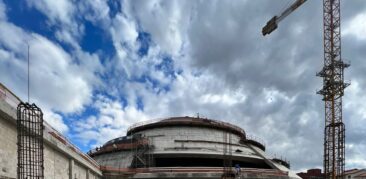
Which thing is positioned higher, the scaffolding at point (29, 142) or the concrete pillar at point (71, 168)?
the scaffolding at point (29, 142)

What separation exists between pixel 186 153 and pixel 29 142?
104ft

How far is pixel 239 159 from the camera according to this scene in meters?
52.0

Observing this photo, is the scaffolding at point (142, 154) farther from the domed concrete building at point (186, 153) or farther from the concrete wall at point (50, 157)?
the concrete wall at point (50, 157)

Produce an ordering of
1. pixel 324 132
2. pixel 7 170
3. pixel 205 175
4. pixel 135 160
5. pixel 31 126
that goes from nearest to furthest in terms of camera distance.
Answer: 1. pixel 7 170
2. pixel 31 126
3. pixel 205 175
4. pixel 135 160
5. pixel 324 132

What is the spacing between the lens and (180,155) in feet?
166

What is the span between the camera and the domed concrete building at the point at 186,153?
150 ft

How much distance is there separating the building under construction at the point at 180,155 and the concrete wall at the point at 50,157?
0.34 ft

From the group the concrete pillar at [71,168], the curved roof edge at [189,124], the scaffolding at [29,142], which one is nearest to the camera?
the scaffolding at [29,142]

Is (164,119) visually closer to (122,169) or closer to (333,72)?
(122,169)

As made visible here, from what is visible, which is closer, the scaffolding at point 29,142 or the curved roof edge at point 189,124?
the scaffolding at point 29,142

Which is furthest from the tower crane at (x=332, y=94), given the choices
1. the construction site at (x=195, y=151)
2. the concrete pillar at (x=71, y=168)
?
the concrete pillar at (x=71, y=168)

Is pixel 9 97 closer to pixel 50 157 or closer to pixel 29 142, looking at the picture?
pixel 29 142

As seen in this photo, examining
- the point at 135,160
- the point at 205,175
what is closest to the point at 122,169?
the point at 135,160

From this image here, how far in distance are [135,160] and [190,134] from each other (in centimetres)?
974
